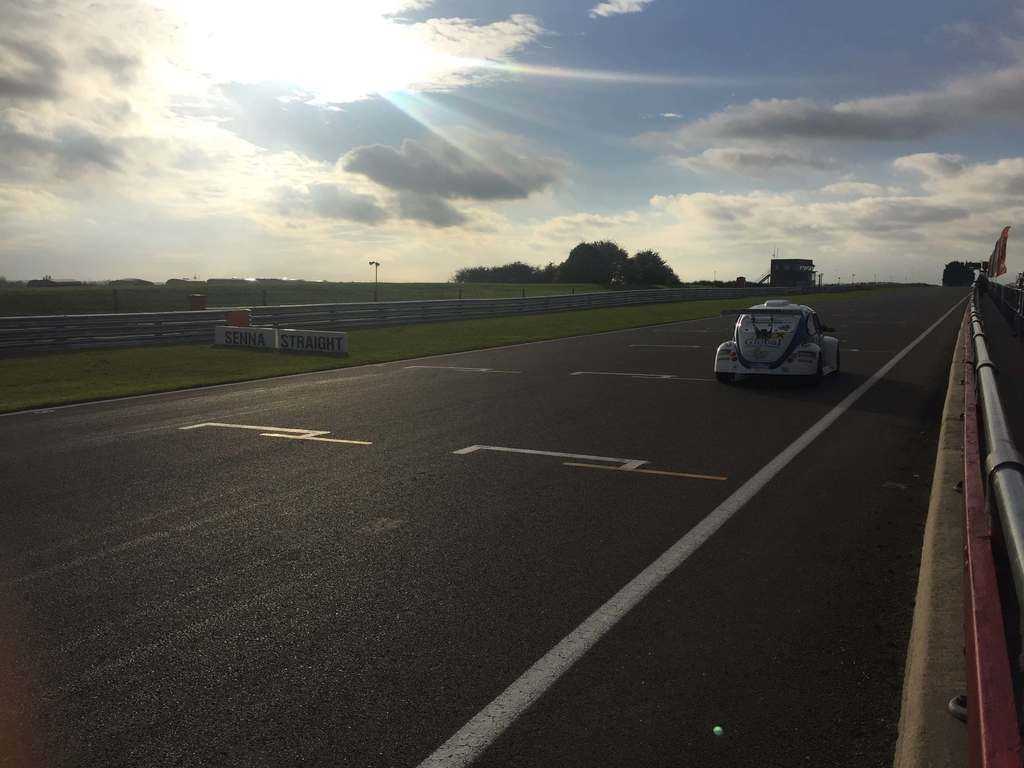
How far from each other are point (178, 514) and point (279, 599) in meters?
2.13

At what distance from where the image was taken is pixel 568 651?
13.0ft

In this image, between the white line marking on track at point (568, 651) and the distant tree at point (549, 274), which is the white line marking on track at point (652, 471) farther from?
the distant tree at point (549, 274)

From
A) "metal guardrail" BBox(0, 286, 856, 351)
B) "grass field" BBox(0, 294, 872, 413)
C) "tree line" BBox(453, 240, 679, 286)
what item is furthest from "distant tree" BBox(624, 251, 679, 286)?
"grass field" BBox(0, 294, 872, 413)

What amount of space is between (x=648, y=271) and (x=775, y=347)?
98281 millimetres

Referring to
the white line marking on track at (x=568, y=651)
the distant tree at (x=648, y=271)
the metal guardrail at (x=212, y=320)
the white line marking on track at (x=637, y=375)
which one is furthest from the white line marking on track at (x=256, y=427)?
the distant tree at (x=648, y=271)

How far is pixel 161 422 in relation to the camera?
34.7 feet

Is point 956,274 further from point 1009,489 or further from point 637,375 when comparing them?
point 1009,489

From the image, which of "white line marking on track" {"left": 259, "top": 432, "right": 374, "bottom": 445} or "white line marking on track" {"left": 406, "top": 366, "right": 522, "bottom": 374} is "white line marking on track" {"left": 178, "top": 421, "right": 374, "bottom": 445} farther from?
"white line marking on track" {"left": 406, "top": 366, "right": 522, "bottom": 374}

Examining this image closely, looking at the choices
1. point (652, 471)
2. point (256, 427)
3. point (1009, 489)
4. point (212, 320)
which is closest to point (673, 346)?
point (212, 320)

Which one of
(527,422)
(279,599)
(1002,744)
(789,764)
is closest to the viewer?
(1002,744)

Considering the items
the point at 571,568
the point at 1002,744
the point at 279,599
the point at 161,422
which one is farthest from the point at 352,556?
the point at 161,422

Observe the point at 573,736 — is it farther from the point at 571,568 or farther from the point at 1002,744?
the point at 571,568

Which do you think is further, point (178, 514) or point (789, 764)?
point (178, 514)

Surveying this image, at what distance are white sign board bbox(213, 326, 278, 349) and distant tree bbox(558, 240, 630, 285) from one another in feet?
318
